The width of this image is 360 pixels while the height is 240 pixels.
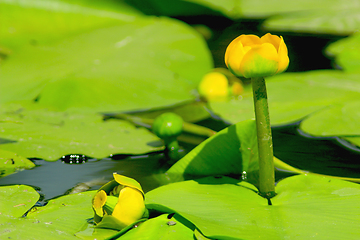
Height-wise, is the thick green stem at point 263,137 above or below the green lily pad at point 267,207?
above

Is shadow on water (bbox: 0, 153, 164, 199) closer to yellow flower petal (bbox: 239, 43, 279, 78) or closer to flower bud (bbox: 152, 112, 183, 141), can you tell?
flower bud (bbox: 152, 112, 183, 141)

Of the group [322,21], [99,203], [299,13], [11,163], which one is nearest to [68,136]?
[11,163]

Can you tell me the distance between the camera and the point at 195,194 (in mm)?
691

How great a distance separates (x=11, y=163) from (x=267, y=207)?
65 centimetres

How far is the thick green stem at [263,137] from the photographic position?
→ 65cm

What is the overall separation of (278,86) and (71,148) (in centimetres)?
86

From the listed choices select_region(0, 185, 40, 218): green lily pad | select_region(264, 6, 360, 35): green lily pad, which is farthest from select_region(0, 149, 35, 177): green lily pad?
select_region(264, 6, 360, 35): green lily pad

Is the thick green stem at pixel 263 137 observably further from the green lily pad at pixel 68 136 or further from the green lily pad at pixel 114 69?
the green lily pad at pixel 114 69

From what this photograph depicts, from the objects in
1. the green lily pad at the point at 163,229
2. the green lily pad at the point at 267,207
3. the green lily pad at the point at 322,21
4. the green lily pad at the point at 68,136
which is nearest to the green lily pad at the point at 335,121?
the green lily pad at the point at 267,207

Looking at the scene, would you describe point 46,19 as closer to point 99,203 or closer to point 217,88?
point 217,88

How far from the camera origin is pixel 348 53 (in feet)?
5.46

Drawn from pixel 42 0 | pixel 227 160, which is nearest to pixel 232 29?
pixel 42 0

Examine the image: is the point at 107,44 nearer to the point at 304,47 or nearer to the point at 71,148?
the point at 71,148

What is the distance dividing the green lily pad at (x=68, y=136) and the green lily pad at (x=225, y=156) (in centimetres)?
22
